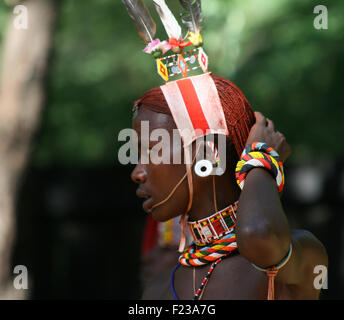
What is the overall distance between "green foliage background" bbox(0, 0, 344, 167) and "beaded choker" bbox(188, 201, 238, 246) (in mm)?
5493

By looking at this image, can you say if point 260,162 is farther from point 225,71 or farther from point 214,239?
point 225,71

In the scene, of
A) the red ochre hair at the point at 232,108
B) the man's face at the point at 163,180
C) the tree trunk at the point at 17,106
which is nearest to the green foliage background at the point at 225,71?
the tree trunk at the point at 17,106

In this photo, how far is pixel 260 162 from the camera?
2.08 m

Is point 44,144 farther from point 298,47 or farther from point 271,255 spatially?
point 271,255

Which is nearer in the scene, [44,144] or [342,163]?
[342,163]

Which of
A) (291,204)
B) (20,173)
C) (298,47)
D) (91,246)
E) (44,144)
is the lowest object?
(91,246)

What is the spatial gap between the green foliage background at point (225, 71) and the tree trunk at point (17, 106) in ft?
8.12

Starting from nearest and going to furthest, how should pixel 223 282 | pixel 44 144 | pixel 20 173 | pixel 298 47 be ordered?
pixel 223 282, pixel 20 173, pixel 298 47, pixel 44 144

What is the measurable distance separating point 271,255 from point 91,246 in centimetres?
679

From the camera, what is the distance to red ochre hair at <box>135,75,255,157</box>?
2.34 m

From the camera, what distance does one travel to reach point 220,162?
7.64ft

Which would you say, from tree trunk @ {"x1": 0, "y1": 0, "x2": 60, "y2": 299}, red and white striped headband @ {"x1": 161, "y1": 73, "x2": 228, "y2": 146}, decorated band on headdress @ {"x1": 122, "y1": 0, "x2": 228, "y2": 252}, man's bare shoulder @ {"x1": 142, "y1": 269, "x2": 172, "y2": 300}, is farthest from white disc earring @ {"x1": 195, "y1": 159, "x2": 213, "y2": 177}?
tree trunk @ {"x1": 0, "y1": 0, "x2": 60, "y2": 299}

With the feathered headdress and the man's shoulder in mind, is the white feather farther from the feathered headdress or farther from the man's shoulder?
the man's shoulder

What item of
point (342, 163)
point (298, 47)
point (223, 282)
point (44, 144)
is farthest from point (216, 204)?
point (44, 144)
